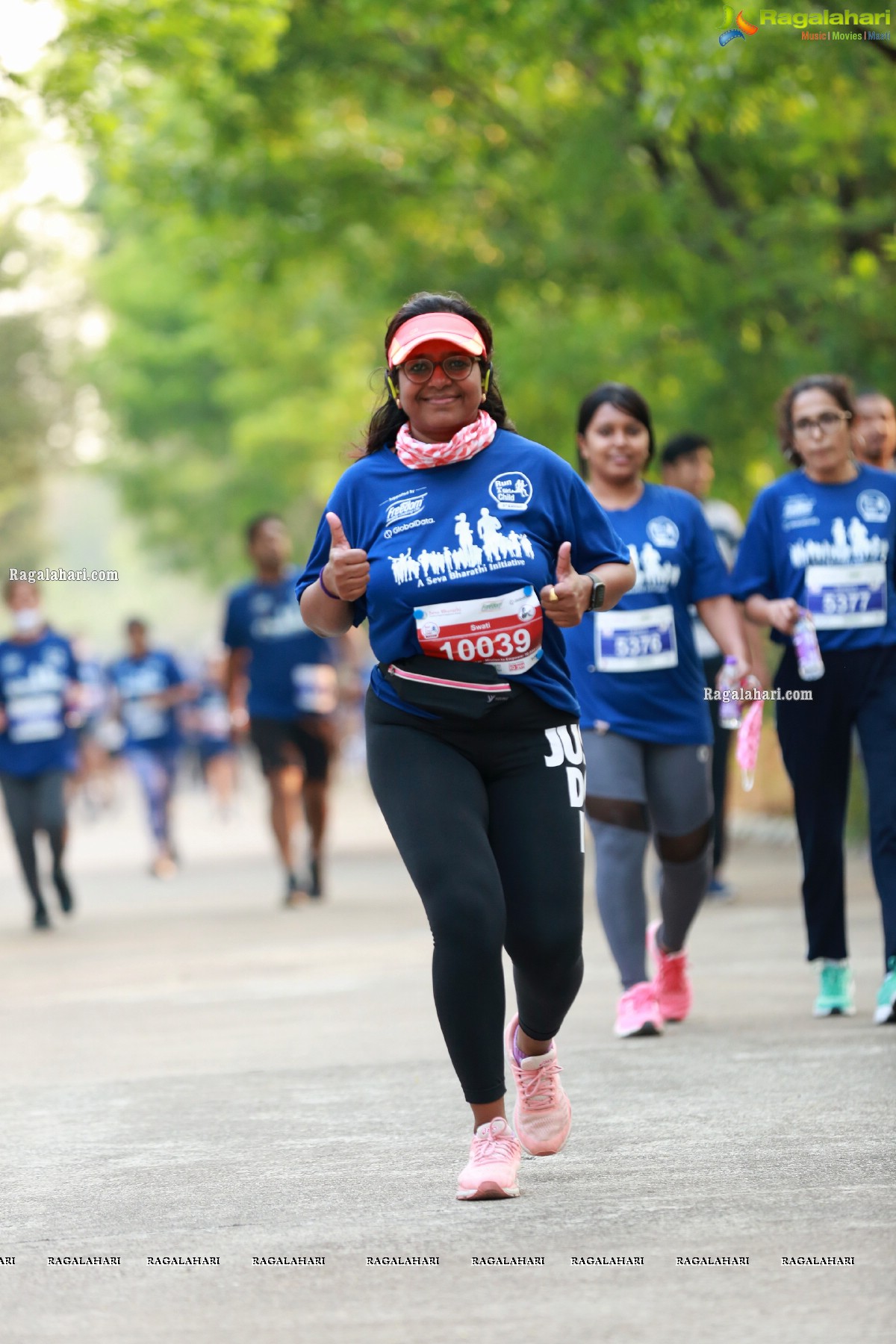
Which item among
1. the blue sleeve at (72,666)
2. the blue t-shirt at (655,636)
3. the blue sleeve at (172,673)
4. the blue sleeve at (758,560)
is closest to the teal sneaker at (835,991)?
the blue t-shirt at (655,636)

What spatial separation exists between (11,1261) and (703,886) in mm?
3492

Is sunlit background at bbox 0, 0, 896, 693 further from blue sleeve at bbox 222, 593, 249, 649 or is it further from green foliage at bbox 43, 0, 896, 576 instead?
blue sleeve at bbox 222, 593, 249, 649

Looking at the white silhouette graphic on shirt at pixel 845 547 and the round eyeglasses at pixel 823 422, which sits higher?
the round eyeglasses at pixel 823 422

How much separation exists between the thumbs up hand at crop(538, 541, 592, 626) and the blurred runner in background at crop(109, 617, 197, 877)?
41.0 ft

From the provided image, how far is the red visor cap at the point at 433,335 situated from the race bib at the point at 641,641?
238 cm

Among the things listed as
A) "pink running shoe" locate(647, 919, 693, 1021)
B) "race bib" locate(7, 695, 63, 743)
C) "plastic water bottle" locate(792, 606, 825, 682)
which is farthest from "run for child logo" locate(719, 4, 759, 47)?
"race bib" locate(7, 695, 63, 743)

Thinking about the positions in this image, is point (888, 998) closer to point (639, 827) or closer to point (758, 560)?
point (639, 827)

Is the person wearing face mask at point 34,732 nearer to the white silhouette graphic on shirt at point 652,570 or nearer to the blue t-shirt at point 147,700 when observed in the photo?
the blue t-shirt at point 147,700

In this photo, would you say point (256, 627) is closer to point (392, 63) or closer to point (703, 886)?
point (392, 63)

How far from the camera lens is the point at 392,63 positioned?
16.1 meters

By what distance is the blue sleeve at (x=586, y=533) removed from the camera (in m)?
5.17

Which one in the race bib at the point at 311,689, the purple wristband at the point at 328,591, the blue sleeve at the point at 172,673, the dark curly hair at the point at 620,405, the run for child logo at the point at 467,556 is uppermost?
the dark curly hair at the point at 620,405

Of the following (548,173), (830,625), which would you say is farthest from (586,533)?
(548,173)

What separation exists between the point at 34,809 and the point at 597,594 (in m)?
9.30
